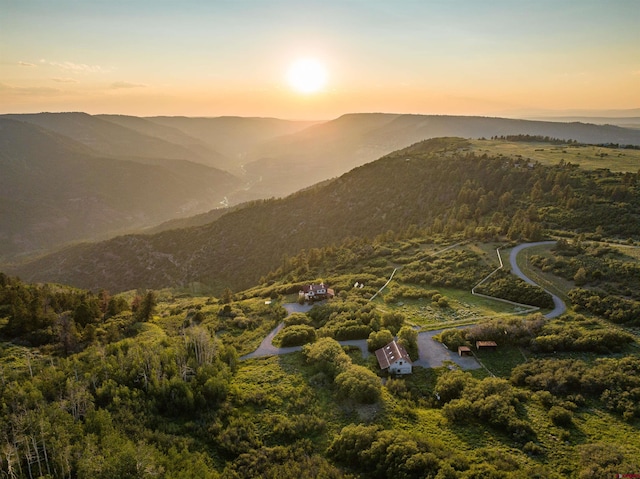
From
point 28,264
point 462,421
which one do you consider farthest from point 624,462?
point 28,264

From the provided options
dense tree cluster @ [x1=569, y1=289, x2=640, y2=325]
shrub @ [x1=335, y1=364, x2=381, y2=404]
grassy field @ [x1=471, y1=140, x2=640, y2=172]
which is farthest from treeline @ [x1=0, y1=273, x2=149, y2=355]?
grassy field @ [x1=471, y1=140, x2=640, y2=172]

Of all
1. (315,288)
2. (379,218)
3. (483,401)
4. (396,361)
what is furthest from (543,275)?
(379,218)

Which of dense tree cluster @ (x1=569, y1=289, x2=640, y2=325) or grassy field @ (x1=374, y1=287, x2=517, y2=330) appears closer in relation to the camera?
dense tree cluster @ (x1=569, y1=289, x2=640, y2=325)

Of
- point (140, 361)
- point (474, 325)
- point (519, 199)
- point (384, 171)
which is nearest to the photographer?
point (140, 361)

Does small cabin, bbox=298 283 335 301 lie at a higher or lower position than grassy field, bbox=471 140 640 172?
lower

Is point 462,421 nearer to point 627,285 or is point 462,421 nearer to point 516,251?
point 627,285

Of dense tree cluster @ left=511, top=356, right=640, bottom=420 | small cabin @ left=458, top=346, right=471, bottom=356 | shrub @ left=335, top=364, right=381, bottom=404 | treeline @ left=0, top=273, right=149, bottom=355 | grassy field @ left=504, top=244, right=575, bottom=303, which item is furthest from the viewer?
grassy field @ left=504, top=244, right=575, bottom=303

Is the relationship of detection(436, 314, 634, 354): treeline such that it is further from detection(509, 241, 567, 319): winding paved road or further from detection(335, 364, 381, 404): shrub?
detection(335, 364, 381, 404): shrub
